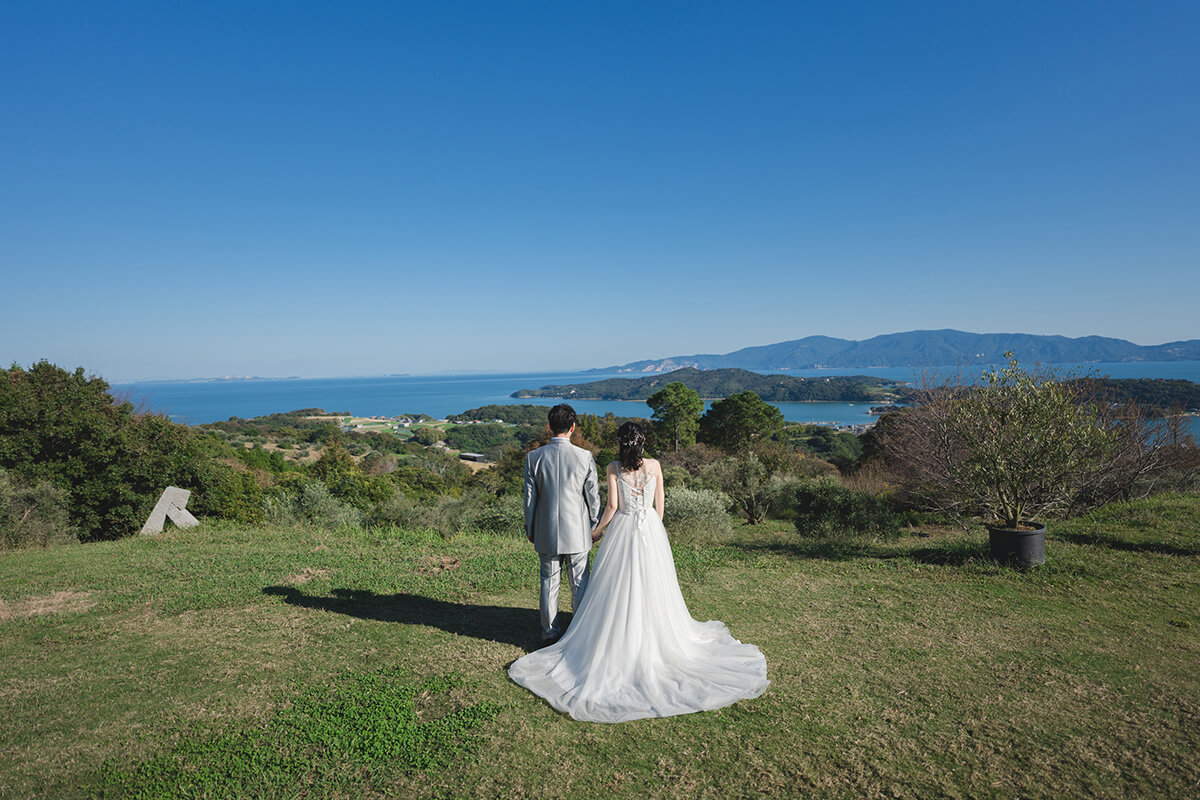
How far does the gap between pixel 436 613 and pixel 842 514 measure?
9918mm

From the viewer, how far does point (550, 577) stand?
5230 millimetres

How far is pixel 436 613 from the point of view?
20.9ft

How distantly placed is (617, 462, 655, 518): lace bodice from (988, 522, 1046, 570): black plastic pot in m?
6.01

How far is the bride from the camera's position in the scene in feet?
13.9

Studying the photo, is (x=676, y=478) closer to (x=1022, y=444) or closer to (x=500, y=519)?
(x=500, y=519)

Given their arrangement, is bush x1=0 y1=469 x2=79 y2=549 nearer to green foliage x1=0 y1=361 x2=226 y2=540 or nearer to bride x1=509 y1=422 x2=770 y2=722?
green foliage x1=0 y1=361 x2=226 y2=540

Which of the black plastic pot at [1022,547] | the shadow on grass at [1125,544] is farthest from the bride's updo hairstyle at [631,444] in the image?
the shadow on grass at [1125,544]

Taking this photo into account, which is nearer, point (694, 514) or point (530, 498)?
point (530, 498)

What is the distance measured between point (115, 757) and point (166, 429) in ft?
48.5

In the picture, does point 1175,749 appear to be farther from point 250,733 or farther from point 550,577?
point 250,733

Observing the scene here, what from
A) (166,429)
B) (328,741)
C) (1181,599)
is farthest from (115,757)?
(166,429)

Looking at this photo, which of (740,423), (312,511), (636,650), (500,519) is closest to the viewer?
(636,650)

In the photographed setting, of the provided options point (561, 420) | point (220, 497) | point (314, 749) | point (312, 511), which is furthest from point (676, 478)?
point (314, 749)

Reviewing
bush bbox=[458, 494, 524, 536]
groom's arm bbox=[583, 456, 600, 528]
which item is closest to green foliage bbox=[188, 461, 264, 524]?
bush bbox=[458, 494, 524, 536]
